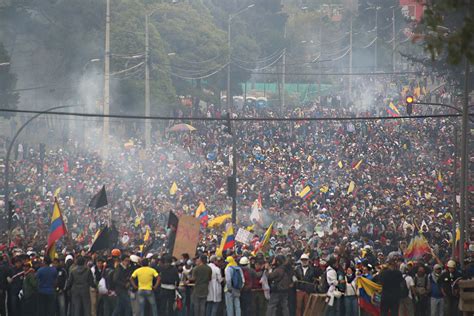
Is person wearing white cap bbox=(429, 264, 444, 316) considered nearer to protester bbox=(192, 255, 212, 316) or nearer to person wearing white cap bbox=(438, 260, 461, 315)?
person wearing white cap bbox=(438, 260, 461, 315)

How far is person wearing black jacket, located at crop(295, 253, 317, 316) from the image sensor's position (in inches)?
929

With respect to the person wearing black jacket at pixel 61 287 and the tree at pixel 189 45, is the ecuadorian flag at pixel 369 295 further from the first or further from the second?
the tree at pixel 189 45

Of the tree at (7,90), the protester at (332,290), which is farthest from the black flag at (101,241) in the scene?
the tree at (7,90)

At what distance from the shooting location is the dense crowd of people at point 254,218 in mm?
23266

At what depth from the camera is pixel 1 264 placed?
23016mm

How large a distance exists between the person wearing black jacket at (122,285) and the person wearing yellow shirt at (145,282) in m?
0.24

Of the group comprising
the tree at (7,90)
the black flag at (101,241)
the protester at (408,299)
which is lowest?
the protester at (408,299)

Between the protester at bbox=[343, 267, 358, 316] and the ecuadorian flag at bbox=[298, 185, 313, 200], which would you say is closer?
the protester at bbox=[343, 267, 358, 316]

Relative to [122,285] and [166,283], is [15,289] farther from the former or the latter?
[166,283]

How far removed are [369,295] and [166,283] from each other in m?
3.55

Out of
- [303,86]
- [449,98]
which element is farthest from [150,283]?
[303,86]

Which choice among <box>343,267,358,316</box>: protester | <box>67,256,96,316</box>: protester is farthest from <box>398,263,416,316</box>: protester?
<box>67,256,96,316</box>: protester

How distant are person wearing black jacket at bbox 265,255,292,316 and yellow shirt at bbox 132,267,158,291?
204cm

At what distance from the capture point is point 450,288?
77.3ft
